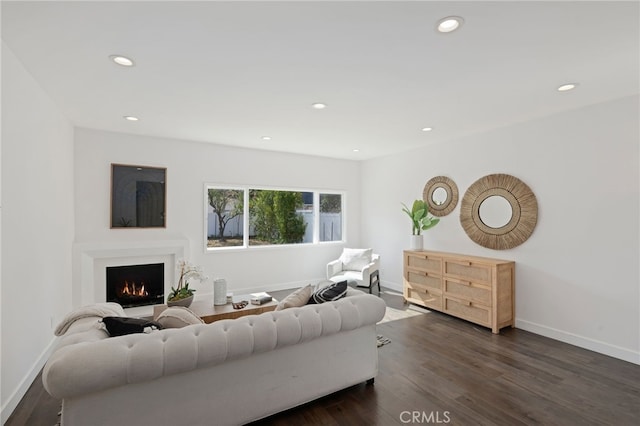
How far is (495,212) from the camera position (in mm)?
4156

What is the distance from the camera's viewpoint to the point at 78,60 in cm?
231

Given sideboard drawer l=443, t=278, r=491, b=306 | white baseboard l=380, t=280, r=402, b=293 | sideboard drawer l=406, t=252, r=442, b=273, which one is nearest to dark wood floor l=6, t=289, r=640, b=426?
sideboard drawer l=443, t=278, r=491, b=306

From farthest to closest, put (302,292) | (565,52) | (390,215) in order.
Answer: (390,215)
(302,292)
(565,52)

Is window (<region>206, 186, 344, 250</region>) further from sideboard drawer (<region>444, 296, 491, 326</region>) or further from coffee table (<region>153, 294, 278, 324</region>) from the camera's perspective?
sideboard drawer (<region>444, 296, 491, 326</region>)

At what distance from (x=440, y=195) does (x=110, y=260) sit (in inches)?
198

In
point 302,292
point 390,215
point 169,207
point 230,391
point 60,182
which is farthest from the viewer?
point 390,215

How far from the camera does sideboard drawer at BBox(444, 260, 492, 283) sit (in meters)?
3.82

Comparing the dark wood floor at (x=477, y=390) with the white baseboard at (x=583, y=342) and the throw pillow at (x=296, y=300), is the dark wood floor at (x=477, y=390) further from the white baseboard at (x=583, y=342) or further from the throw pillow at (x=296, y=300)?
the throw pillow at (x=296, y=300)

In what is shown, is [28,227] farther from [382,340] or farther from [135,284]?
[382,340]

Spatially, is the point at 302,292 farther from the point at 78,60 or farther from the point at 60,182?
the point at 60,182

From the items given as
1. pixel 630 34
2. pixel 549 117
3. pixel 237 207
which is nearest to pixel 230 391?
pixel 630 34

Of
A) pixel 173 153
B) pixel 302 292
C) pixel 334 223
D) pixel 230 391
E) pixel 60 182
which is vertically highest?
pixel 173 153

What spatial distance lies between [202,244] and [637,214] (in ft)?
17.9

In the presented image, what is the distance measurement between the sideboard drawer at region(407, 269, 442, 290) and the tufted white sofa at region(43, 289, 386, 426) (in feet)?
7.49
